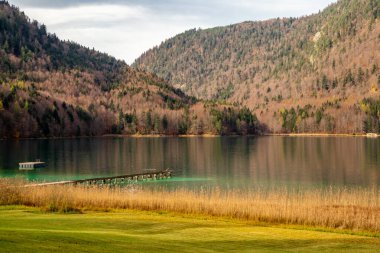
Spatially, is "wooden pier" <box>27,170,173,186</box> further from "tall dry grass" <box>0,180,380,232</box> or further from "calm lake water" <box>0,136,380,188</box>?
"tall dry grass" <box>0,180,380,232</box>

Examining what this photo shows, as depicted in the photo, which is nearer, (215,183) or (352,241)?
(352,241)

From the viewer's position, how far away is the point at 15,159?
390 feet

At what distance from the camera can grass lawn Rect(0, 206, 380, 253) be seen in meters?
18.4

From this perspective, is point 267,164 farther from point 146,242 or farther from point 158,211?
point 146,242

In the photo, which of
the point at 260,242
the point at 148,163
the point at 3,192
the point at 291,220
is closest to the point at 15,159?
the point at 148,163

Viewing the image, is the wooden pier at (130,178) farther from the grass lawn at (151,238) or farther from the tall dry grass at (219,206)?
the grass lawn at (151,238)

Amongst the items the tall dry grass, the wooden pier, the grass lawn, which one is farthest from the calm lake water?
the grass lawn

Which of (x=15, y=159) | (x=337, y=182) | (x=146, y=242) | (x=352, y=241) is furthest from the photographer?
(x=15, y=159)

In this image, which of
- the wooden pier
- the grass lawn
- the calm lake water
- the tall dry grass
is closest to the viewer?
the grass lawn

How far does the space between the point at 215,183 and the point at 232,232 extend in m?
51.1

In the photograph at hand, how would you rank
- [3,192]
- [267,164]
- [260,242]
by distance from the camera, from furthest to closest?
[267,164], [3,192], [260,242]

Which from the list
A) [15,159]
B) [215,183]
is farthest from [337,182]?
[15,159]

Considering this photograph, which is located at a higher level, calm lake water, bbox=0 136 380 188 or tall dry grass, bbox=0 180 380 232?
tall dry grass, bbox=0 180 380 232

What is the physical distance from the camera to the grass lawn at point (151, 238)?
60.2 feet
